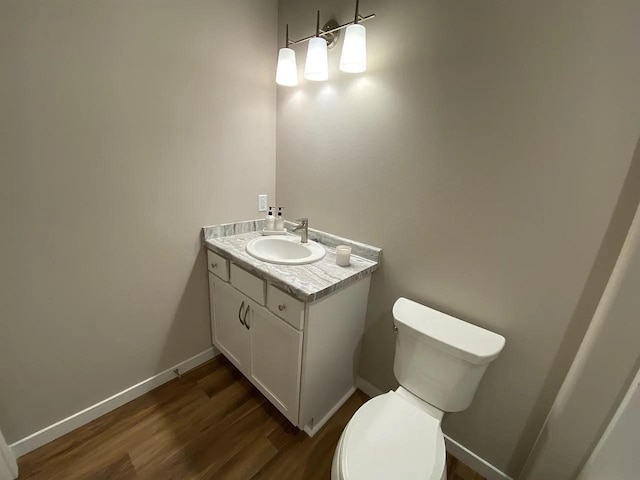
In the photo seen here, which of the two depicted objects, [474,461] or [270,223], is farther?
[270,223]

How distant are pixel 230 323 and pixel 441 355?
113 cm

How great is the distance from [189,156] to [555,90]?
61.2 inches

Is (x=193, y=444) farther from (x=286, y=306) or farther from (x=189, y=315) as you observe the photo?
(x=286, y=306)

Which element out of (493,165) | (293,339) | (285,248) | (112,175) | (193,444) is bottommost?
(193,444)

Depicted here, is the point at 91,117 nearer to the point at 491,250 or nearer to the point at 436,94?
the point at 436,94

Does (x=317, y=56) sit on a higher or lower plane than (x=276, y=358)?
higher

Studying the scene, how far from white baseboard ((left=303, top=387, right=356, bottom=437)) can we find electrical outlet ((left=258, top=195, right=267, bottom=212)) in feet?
4.18

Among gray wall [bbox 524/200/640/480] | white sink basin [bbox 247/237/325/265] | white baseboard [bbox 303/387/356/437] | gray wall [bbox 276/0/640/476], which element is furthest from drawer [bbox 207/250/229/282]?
gray wall [bbox 524/200/640/480]

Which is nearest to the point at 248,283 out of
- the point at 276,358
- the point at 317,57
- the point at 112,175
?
the point at 276,358

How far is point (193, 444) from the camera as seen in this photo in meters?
1.31

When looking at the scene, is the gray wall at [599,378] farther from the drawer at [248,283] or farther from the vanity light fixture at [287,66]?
the vanity light fixture at [287,66]

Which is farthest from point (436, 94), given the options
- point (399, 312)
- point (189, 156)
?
point (189, 156)

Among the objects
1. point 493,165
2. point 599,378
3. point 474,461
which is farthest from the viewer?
point 474,461

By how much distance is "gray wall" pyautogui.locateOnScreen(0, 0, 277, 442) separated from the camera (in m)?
1.01
